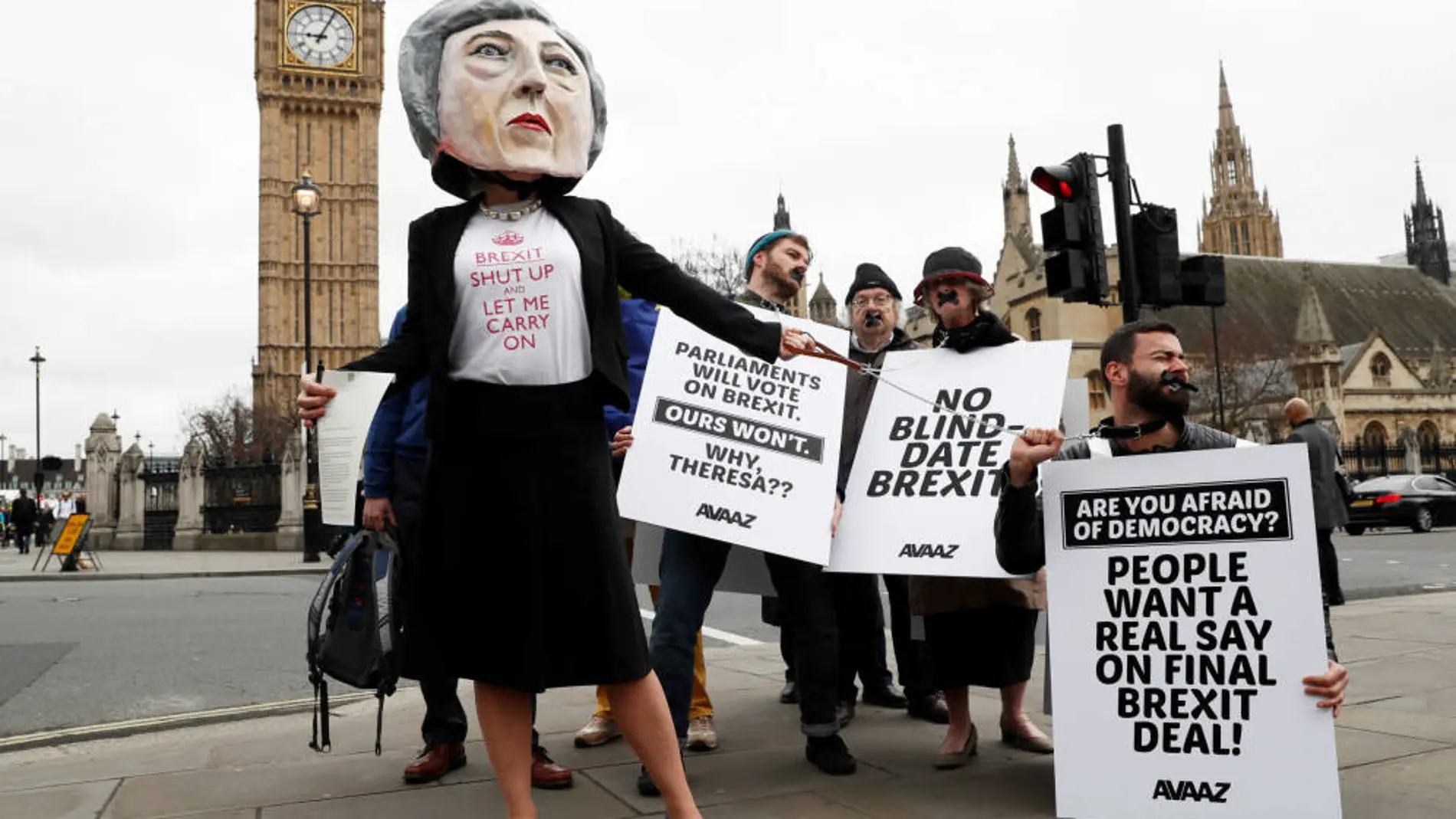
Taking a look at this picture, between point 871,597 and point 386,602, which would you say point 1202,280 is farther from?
point 386,602

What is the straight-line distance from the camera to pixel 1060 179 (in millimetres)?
7328

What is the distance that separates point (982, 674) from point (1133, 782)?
918 mm

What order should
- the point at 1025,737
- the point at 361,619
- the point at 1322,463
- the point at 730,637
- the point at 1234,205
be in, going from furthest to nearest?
the point at 1234,205, the point at 1322,463, the point at 730,637, the point at 1025,737, the point at 361,619

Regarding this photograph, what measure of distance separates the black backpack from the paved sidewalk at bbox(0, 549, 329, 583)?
1609cm

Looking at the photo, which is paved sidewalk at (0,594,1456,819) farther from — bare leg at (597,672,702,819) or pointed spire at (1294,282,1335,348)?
pointed spire at (1294,282,1335,348)

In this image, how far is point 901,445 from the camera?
4.23m

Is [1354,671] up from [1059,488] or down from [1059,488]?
down

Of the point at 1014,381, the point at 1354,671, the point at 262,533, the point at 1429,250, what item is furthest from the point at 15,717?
the point at 1429,250

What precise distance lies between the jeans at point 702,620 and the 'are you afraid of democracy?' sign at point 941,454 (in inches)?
6.9

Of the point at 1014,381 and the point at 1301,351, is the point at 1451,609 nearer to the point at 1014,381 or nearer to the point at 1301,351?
the point at 1014,381

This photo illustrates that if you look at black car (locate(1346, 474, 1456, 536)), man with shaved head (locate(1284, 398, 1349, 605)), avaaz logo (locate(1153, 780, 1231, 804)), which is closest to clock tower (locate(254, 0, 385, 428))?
black car (locate(1346, 474, 1456, 536))

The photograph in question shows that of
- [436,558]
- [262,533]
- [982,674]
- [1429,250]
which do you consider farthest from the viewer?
[1429,250]

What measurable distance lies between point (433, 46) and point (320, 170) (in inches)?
Answer: 3394

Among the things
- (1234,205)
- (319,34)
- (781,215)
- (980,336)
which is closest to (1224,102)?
(1234,205)
